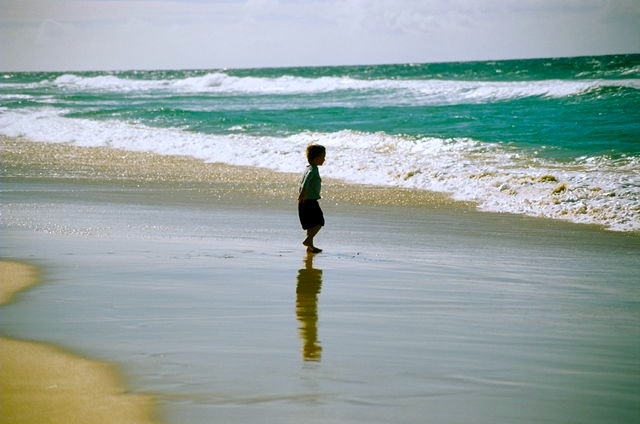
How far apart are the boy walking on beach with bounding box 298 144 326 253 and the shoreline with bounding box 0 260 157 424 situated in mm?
3677

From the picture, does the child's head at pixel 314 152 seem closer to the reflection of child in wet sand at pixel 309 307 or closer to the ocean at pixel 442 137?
the reflection of child in wet sand at pixel 309 307

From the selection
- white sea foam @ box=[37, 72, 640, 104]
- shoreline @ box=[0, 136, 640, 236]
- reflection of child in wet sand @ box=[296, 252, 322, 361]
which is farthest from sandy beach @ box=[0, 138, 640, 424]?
white sea foam @ box=[37, 72, 640, 104]

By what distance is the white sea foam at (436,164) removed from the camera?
10.4 meters

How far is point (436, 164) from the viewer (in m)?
14.0

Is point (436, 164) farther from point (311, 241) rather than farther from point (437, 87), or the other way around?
point (437, 87)

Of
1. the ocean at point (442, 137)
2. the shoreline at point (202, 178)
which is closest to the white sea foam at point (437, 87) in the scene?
the ocean at point (442, 137)

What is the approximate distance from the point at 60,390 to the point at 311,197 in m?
4.51

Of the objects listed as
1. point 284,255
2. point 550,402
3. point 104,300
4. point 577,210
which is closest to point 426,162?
point 577,210

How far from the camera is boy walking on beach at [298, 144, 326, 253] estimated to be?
788 centimetres

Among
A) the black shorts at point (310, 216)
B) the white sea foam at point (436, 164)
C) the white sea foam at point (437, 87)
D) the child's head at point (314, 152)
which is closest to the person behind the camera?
the black shorts at point (310, 216)

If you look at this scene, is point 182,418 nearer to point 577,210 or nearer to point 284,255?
point 284,255

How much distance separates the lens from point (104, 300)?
18.3ft

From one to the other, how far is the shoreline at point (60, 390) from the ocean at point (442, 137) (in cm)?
674

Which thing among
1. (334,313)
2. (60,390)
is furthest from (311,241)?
(60,390)
